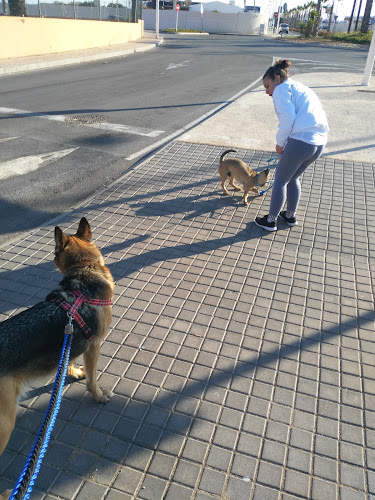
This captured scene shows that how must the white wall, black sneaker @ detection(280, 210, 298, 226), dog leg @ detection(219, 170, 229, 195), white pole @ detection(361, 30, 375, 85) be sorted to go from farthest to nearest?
1. the white wall
2. white pole @ detection(361, 30, 375, 85)
3. dog leg @ detection(219, 170, 229, 195)
4. black sneaker @ detection(280, 210, 298, 226)

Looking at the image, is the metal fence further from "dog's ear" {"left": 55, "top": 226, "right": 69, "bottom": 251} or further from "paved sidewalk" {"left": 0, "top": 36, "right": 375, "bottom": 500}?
"dog's ear" {"left": 55, "top": 226, "right": 69, "bottom": 251}

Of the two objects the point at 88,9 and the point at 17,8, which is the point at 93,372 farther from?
the point at 88,9

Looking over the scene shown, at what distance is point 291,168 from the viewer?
16.4ft

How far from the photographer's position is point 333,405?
3.10 m

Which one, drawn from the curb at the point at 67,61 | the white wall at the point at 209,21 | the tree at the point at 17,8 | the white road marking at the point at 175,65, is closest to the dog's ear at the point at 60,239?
the curb at the point at 67,61

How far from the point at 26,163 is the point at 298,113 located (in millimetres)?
5294

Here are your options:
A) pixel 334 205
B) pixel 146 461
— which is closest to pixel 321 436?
pixel 146 461

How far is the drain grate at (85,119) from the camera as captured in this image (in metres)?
10.0

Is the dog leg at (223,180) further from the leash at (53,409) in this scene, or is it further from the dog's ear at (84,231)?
the leash at (53,409)

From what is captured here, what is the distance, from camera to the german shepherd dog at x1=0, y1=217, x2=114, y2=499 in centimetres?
230

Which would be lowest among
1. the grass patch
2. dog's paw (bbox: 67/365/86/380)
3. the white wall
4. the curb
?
dog's paw (bbox: 67/365/86/380)

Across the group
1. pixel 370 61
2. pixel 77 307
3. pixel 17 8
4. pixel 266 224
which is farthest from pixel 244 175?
pixel 17 8

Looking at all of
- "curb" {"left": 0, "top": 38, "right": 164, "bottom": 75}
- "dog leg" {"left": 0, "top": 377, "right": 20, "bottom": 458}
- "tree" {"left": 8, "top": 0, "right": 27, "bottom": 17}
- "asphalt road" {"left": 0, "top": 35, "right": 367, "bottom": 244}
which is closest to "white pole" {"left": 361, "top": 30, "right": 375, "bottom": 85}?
"asphalt road" {"left": 0, "top": 35, "right": 367, "bottom": 244}

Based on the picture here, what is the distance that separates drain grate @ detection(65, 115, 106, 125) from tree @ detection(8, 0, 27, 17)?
12314 millimetres
